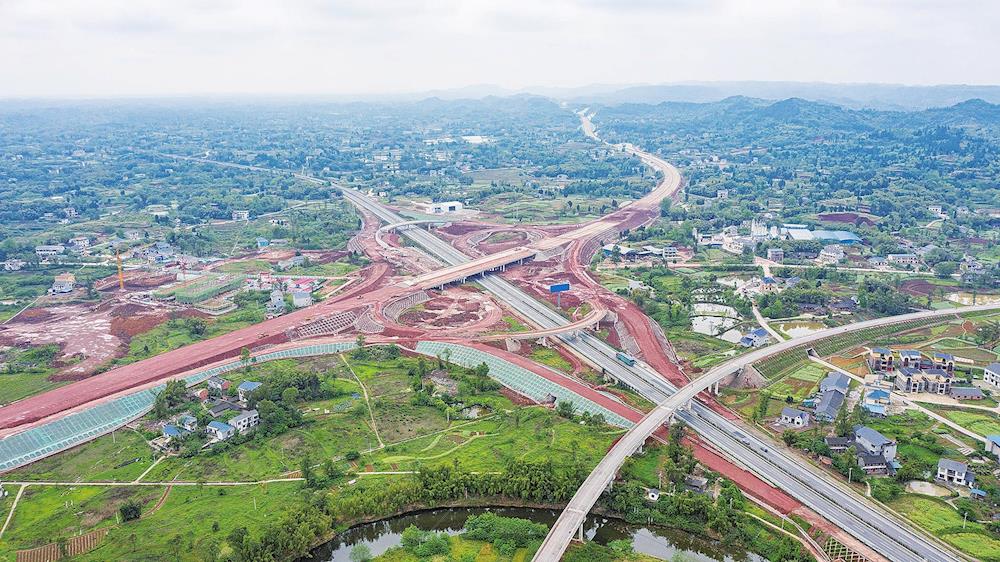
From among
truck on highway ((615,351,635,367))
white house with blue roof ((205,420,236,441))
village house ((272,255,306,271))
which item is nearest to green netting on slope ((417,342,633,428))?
truck on highway ((615,351,635,367))

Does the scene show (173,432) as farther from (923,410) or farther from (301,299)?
(923,410)

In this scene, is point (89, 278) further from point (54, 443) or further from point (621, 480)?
point (621, 480)

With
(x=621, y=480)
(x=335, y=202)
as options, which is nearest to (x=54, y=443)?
(x=621, y=480)

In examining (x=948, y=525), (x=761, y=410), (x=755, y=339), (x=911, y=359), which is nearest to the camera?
(x=948, y=525)

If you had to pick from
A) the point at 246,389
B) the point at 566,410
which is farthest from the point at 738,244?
the point at 246,389

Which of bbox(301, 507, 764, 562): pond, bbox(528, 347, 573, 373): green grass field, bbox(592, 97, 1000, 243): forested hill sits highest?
bbox(592, 97, 1000, 243): forested hill

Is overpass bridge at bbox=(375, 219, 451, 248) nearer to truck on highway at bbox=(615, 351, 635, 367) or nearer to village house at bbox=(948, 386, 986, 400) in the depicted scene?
truck on highway at bbox=(615, 351, 635, 367)
